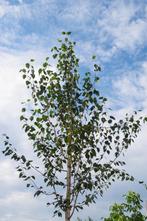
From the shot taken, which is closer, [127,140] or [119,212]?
[127,140]

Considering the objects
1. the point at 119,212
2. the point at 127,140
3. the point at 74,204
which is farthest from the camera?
the point at 119,212

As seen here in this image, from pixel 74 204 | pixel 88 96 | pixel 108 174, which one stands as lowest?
pixel 74 204

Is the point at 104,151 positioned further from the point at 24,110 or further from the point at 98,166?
the point at 24,110

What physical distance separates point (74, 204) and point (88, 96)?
3397 millimetres

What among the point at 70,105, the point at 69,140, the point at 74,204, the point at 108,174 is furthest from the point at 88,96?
the point at 74,204

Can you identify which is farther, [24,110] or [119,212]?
[119,212]

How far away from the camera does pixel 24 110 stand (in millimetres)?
13852

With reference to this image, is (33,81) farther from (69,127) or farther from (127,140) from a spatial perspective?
(127,140)

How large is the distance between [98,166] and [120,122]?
5.41 ft

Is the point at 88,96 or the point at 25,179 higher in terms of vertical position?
the point at 88,96

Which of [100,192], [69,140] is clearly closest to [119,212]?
[100,192]

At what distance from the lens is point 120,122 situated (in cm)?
1382

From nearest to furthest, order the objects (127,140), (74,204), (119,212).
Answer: (74,204) → (127,140) → (119,212)

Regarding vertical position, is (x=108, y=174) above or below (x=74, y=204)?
above
